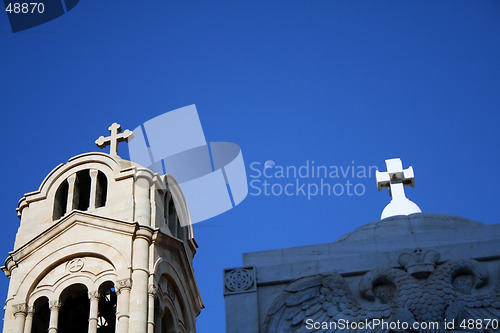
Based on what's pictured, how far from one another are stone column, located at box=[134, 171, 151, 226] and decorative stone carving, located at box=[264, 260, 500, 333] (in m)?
10.1

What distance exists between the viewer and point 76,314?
3553 centimetres

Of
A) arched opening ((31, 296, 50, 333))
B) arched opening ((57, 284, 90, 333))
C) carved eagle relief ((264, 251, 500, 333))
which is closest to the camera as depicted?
carved eagle relief ((264, 251, 500, 333))

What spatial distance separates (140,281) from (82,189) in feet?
19.6

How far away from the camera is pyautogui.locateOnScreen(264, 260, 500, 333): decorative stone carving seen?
78.7 ft

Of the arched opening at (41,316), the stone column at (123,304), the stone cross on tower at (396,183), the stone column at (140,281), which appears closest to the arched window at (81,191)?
the stone column at (140,281)

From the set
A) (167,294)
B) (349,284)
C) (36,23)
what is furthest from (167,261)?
(349,284)

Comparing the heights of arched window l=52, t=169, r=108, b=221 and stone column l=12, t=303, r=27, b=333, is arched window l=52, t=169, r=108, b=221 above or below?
above

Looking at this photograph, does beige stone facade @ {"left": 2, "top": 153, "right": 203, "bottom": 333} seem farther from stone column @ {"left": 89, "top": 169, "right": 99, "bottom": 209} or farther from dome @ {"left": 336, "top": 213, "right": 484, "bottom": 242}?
dome @ {"left": 336, "top": 213, "right": 484, "bottom": 242}

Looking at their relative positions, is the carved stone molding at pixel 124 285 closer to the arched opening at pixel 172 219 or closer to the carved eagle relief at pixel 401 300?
the arched opening at pixel 172 219

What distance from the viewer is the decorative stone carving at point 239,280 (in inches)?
992

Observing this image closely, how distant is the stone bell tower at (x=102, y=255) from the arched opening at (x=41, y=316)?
29 mm

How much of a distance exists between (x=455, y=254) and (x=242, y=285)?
466 cm

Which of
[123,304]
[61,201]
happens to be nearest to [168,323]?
[123,304]

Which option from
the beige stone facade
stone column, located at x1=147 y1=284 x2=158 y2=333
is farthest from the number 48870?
stone column, located at x1=147 y1=284 x2=158 y2=333
